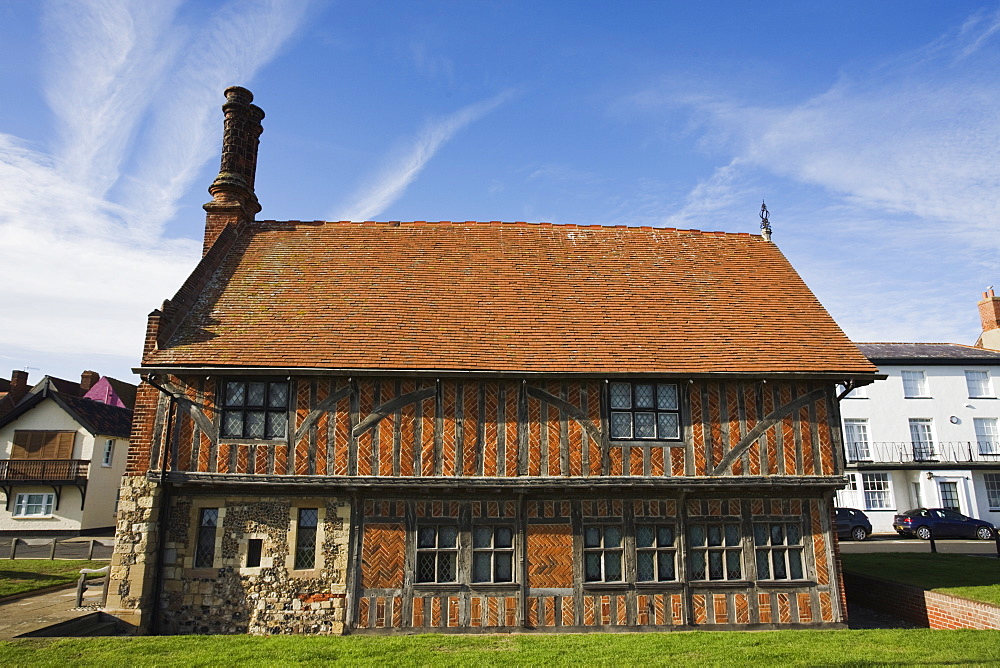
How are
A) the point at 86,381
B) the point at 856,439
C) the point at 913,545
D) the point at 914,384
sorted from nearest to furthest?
the point at 913,545 < the point at 856,439 < the point at 914,384 < the point at 86,381

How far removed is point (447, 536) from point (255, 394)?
4.17m

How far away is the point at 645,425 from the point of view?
11734mm

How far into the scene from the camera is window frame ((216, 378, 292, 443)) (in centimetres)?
1140

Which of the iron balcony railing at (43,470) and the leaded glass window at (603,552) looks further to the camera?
the iron balcony railing at (43,470)

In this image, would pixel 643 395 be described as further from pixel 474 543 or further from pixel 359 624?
pixel 359 624

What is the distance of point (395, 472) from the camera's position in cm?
1113

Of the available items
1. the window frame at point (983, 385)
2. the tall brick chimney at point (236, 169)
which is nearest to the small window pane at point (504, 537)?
the tall brick chimney at point (236, 169)

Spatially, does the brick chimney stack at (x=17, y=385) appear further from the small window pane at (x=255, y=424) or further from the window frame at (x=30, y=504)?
the small window pane at (x=255, y=424)

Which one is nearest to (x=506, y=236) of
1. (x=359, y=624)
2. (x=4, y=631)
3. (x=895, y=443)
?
(x=359, y=624)

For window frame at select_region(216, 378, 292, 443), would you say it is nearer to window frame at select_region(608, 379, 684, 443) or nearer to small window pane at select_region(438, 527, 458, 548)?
small window pane at select_region(438, 527, 458, 548)

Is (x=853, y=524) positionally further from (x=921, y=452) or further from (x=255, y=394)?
(x=255, y=394)

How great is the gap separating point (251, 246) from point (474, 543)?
8.40 metres

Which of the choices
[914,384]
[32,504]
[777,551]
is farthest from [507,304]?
[32,504]

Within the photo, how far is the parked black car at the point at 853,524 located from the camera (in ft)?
78.8
